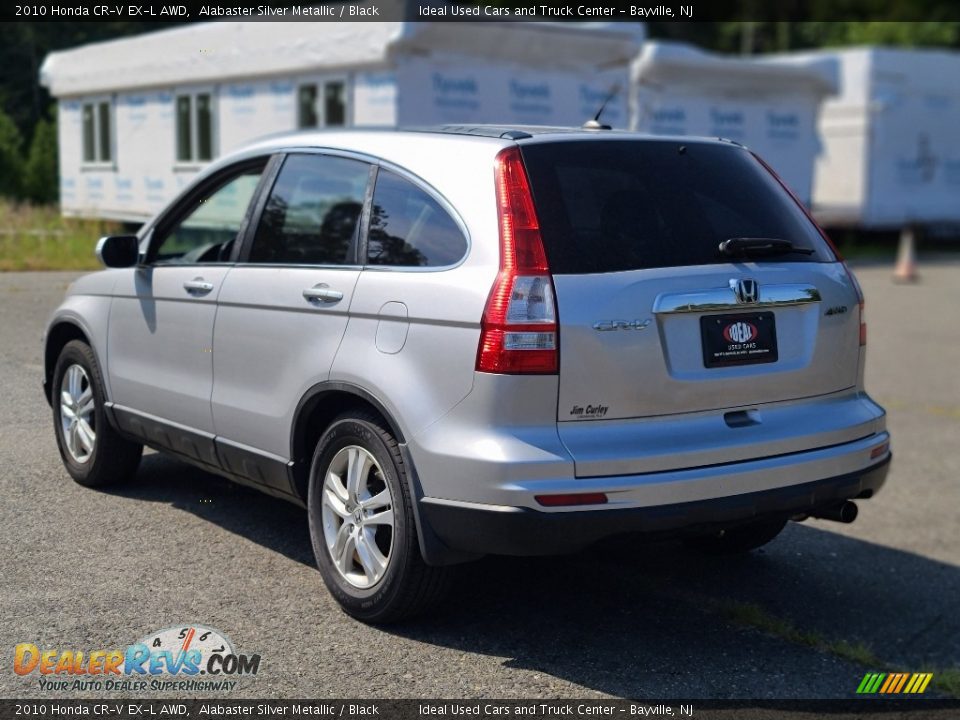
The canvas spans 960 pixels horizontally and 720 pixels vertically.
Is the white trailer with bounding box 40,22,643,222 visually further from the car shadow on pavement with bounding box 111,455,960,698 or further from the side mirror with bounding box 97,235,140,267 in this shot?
the car shadow on pavement with bounding box 111,455,960,698

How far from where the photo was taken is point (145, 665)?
4230 mm

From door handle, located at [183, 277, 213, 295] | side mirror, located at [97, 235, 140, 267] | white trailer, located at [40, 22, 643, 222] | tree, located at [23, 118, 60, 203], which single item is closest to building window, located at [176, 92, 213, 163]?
white trailer, located at [40, 22, 643, 222]

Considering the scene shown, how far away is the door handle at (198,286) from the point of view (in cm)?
532

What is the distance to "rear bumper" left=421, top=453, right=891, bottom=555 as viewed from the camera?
3975 mm

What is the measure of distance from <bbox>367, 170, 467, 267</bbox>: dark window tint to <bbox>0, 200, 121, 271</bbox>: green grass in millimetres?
4133

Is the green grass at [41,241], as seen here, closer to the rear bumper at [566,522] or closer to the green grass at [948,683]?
the rear bumper at [566,522]

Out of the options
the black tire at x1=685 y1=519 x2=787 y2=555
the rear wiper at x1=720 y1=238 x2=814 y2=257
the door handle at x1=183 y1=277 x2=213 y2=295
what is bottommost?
the black tire at x1=685 y1=519 x2=787 y2=555

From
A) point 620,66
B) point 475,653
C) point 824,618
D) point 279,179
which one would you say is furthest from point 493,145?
point 620,66

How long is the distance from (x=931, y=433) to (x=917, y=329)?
5624 millimetres

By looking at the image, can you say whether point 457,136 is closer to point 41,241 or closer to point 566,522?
point 566,522

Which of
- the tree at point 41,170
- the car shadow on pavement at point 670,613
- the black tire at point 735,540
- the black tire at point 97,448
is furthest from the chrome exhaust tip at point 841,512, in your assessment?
the tree at point 41,170

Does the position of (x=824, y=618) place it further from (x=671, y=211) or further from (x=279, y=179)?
(x=279, y=179)

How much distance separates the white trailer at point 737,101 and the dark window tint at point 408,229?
45.2 feet

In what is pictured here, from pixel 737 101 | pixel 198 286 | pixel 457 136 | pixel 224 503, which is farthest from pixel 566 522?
pixel 737 101
